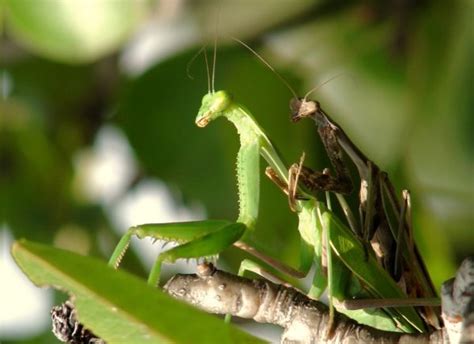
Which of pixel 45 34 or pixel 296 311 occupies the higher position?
pixel 45 34

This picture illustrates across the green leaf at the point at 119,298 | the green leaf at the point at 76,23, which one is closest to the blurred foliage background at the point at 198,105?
the green leaf at the point at 76,23

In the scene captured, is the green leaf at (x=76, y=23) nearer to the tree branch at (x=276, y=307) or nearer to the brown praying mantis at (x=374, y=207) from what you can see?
the brown praying mantis at (x=374, y=207)

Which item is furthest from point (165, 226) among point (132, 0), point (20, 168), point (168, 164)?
point (20, 168)

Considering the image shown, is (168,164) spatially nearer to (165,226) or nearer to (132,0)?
(132,0)

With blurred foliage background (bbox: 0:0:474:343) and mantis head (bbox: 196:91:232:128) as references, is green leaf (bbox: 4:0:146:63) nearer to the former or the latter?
blurred foliage background (bbox: 0:0:474:343)

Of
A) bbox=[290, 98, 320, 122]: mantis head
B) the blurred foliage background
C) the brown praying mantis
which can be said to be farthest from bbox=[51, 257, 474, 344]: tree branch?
the blurred foliage background

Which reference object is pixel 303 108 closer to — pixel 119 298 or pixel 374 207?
pixel 374 207

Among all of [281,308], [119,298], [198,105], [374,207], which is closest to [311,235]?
[374,207]
